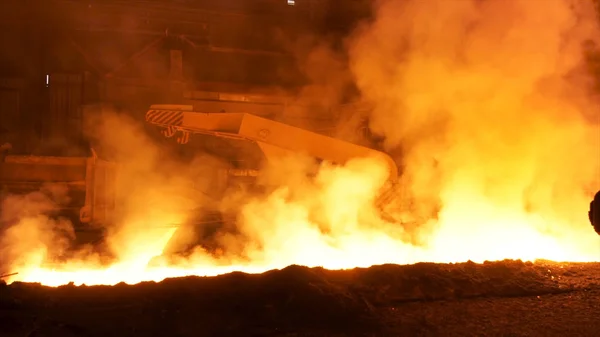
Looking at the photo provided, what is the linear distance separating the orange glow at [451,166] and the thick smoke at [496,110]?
17 millimetres

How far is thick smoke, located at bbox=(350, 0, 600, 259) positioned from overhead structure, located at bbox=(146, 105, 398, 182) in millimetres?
1166

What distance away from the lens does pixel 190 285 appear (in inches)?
161

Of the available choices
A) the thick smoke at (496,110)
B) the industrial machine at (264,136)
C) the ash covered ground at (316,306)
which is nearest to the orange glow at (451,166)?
the thick smoke at (496,110)

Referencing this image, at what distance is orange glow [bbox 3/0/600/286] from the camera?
688cm

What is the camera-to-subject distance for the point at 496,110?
7.66 meters

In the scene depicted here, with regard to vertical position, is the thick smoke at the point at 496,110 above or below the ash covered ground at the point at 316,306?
above

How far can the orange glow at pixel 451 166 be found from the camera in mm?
6875

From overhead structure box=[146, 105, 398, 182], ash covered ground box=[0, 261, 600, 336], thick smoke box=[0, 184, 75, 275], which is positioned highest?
overhead structure box=[146, 105, 398, 182]

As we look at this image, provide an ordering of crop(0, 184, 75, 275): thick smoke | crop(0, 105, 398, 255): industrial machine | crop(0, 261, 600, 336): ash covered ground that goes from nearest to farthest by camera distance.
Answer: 1. crop(0, 261, 600, 336): ash covered ground
2. crop(0, 184, 75, 275): thick smoke
3. crop(0, 105, 398, 255): industrial machine

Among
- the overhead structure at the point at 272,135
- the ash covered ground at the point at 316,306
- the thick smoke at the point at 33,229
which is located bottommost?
the ash covered ground at the point at 316,306

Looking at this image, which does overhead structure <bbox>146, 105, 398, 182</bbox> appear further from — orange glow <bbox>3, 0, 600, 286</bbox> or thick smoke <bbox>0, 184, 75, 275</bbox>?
thick smoke <bbox>0, 184, 75, 275</bbox>

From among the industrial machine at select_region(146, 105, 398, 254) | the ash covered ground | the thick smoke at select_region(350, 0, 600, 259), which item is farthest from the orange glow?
the ash covered ground

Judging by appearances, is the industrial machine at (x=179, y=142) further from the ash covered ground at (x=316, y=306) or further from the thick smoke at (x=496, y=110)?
the ash covered ground at (x=316, y=306)

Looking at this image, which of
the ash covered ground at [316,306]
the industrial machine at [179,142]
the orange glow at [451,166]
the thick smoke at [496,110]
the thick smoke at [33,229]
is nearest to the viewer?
the ash covered ground at [316,306]
